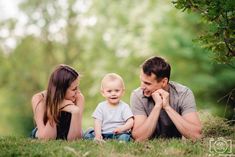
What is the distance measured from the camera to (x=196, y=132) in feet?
23.7

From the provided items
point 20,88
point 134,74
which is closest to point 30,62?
point 20,88

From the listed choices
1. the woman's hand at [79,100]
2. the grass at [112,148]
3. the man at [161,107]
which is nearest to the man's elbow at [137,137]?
the man at [161,107]

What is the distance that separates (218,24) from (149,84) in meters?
1.18

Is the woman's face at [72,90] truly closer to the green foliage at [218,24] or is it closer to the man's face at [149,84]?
the man's face at [149,84]

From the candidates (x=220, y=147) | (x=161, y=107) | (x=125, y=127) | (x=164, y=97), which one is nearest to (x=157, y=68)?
(x=164, y=97)

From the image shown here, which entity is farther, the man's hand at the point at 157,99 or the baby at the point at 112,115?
the baby at the point at 112,115

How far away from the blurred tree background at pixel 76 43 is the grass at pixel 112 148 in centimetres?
1566

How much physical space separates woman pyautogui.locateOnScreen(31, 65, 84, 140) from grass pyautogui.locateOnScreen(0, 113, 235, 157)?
1.55 ft

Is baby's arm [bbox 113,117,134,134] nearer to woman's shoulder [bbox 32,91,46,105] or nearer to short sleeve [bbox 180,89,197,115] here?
short sleeve [bbox 180,89,197,115]

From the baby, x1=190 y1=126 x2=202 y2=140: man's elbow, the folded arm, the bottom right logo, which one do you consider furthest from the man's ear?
the folded arm

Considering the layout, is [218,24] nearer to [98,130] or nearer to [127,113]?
[127,113]

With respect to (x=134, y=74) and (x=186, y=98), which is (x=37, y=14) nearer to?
(x=134, y=74)

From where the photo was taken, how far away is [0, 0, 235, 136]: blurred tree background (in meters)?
25.0

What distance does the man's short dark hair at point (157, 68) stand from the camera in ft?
24.2
